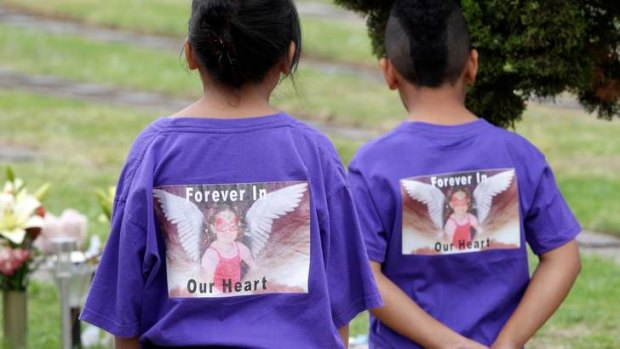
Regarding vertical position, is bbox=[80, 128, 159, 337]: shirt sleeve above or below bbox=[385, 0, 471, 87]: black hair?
below

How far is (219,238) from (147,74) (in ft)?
36.4

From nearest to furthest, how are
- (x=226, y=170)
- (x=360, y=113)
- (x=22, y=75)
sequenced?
(x=226, y=170), (x=360, y=113), (x=22, y=75)

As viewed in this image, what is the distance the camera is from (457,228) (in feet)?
10.8

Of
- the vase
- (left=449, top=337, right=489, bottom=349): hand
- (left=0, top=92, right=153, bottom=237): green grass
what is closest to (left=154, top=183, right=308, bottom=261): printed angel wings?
(left=449, top=337, right=489, bottom=349): hand

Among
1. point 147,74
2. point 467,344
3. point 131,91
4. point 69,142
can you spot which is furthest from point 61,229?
point 147,74

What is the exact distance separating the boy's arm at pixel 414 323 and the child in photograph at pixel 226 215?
58cm

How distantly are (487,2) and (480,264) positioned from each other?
2.54 ft

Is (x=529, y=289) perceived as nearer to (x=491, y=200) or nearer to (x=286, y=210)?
(x=491, y=200)

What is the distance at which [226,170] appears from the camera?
104 inches

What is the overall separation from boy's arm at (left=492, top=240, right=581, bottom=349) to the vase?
7.72 feet

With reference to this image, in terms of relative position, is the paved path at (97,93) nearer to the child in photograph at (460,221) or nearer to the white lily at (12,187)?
the white lily at (12,187)

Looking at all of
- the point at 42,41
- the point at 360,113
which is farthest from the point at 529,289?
the point at 42,41

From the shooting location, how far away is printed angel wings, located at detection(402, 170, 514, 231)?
10.8ft

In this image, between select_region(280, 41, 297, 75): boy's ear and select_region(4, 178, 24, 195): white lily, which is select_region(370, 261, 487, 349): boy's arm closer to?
select_region(280, 41, 297, 75): boy's ear
